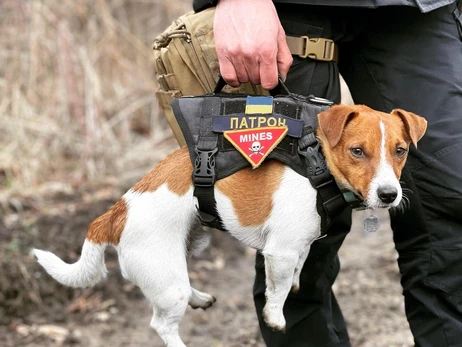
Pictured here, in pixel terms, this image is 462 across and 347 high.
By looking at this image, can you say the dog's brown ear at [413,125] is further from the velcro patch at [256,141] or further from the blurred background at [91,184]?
the blurred background at [91,184]

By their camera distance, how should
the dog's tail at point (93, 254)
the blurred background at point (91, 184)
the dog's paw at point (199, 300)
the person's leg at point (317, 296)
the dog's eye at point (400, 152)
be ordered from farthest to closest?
the blurred background at point (91, 184), the person's leg at point (317, 296), the dog's paw at point (199, 300), the dog's tail at point (93, 254), the dog's eye at point (400, 152)

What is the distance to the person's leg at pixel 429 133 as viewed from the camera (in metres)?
2.61

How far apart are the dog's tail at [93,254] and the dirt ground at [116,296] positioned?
1699mm

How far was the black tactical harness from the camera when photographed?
242 centimetres

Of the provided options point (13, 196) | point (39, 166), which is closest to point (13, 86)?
point (39, 166)

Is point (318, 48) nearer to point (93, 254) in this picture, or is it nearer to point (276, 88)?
Answer: point (276, 88)

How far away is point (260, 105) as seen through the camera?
245 cm

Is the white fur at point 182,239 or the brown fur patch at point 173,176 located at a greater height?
the brown fur patch at point 173,176

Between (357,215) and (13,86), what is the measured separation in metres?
3.05

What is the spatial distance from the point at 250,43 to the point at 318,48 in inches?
14.2

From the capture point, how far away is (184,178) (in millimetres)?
2502

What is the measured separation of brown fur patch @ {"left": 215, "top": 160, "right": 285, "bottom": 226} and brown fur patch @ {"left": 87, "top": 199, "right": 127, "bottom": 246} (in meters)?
0.38

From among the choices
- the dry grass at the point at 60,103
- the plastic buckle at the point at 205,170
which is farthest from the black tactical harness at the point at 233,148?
the dry grass at the point at 60,103

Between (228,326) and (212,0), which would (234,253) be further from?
(212,0)
